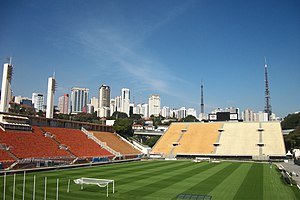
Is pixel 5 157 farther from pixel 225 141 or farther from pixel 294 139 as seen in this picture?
pixel 294 139

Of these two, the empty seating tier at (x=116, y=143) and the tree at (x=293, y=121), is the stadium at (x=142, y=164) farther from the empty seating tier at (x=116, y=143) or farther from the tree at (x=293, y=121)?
the tree at (x=293, y=121)

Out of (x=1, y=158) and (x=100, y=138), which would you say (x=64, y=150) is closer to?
(x=1, y=158)

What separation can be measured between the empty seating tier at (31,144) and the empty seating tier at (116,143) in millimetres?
15918

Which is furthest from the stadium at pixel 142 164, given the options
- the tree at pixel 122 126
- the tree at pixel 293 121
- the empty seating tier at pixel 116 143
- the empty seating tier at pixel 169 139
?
the tree at pixel 293 121

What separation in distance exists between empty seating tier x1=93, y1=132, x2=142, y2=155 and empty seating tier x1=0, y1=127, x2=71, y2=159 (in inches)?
627

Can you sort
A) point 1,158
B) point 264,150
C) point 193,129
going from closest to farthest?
1. point 1,158
2. point 264,150
3. point 193,129

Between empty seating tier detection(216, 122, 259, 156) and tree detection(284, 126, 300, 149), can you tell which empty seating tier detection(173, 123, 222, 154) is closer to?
empty seating tier detection(216, 122, 259, 156)

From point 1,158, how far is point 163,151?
138ft

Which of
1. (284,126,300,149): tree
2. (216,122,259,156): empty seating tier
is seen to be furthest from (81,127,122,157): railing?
(284,126,300,149): tree

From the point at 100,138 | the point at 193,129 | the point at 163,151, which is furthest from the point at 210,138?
the point at 100,138

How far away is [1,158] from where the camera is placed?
101 ft

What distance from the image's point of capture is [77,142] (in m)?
48.5

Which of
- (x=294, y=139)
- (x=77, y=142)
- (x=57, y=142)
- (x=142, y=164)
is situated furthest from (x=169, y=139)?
(x=57, y=142)

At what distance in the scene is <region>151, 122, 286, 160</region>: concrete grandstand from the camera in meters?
62.4
